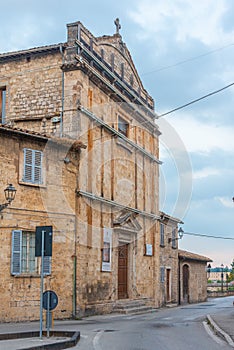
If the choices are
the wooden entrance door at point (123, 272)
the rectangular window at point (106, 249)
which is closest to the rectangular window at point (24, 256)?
the rectangular window at point (106, 249)

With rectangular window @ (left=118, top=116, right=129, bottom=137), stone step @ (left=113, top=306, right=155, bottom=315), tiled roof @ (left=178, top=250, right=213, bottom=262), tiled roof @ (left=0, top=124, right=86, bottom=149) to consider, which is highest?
rectangular window @ (left=118, top=116, right=129, bottom=137)

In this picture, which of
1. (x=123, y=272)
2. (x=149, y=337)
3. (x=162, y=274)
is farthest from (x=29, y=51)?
(x=162, y=274)

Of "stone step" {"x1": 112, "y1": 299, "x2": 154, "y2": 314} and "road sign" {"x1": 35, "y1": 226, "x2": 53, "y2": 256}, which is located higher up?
"road sign" {"x1": 35, "y1": 226, "x2": 53, "y2": 256}

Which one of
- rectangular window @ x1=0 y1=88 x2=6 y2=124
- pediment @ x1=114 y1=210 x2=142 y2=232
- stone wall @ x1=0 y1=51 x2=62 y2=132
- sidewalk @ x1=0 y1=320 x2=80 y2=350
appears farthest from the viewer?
pediment @ x1=114 y1=210 x2=142 y2=232

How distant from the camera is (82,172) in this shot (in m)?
20.5

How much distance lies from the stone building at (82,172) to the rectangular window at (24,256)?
6 cm

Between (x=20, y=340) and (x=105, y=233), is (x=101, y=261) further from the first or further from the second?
(x=20, y=340)

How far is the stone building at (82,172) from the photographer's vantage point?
18047 millimetres

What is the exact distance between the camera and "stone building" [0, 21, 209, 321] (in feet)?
59.2

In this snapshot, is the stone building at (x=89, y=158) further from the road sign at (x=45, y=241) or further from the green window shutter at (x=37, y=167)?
the road sign at (x=45, y=241)

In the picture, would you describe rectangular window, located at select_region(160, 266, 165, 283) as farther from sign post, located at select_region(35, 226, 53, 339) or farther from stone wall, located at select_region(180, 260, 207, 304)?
sign post, located at select_region(35, 226, 53, 339)

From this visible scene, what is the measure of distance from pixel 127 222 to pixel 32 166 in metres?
7.80

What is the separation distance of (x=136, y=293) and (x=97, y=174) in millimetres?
6991

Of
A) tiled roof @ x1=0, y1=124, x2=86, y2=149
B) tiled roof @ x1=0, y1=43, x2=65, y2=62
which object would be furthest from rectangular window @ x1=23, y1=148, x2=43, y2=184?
tiled roof @ x1=0, y1=43, x2=65, y2=62
